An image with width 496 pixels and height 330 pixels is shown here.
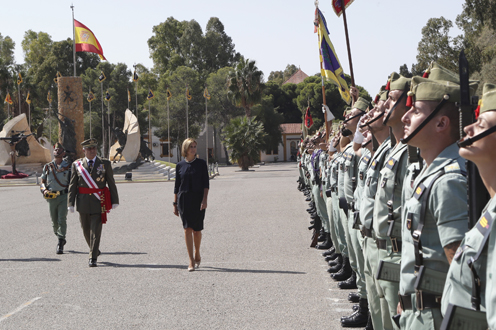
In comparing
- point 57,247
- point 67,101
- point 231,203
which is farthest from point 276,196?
point 67,101

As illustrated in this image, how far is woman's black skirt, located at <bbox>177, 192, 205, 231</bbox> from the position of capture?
845 cm

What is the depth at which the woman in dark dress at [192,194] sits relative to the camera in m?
8.45

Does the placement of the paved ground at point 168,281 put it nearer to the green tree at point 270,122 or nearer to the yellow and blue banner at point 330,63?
the yellow and blue banner at point 330,63

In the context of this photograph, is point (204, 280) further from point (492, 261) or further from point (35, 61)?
point (35, 61)

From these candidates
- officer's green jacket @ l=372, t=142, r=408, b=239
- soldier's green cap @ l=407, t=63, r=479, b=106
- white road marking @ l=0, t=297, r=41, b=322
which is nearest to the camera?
soldier's green cap @ l=407, t=63, r=479, b=106

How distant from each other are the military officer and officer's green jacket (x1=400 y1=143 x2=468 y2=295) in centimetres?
665

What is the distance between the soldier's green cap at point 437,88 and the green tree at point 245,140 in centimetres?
4612

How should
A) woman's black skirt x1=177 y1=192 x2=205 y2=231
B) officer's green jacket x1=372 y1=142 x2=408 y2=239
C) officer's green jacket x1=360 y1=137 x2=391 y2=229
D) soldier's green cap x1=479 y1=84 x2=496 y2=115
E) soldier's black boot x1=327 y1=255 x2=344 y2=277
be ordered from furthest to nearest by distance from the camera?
woman's black skirt x1=177 y1=192 x2=205 y2=231 → soldier's black boot x1=327 y1=255 x2=344 y2=277 → officer's green jacket x1=360 y1=137 x2=391 y2=229 → officer's green jacket x1=372 y1=142 x2=408 y2=239 → soldier's green cap x1=479 y1=84 x2=496 y2=115

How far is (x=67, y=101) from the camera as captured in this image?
140ft

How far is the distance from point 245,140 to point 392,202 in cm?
4625

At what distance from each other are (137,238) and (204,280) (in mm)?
4177

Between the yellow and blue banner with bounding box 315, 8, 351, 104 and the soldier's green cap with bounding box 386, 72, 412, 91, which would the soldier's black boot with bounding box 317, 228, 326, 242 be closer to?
the yellow and blue banner with bounding box 315, 8, 351, 104

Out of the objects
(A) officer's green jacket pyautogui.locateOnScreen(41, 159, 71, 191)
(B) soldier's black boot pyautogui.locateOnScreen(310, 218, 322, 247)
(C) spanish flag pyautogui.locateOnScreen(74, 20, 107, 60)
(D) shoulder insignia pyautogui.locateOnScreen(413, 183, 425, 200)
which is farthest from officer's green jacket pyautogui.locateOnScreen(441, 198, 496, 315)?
(C) spanish flag pyautogui.locateOnScreen(74, 20, 107, 60)

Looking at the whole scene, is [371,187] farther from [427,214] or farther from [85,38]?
[85,38]
